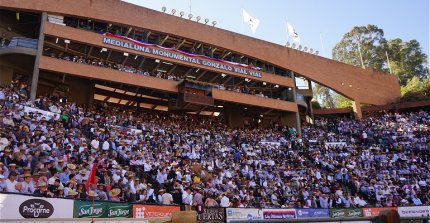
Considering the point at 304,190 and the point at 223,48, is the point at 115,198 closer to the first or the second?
the point at 304,190

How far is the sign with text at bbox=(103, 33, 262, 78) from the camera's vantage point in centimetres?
2988

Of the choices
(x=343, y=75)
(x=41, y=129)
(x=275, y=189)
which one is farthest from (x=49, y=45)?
(x=343, y=75)

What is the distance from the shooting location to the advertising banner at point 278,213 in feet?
57.9

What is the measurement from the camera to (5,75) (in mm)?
27078

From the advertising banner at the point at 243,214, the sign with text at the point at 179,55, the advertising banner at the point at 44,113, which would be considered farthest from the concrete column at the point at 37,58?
the advertising banner at the point at 243,214

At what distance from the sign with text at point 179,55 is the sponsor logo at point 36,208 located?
20.2 metres

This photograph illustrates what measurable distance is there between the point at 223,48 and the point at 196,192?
2093cm

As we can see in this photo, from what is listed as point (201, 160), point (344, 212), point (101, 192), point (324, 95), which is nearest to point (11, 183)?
point (101, 192)

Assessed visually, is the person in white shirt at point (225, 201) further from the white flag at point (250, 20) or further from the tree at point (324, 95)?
the tree at point (324, 95)

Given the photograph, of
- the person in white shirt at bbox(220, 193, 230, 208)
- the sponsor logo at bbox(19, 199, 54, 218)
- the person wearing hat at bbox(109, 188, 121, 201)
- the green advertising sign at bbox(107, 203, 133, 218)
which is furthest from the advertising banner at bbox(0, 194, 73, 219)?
the person in white shirt at bbox(220, 193, 230, 208)

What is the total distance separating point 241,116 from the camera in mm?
39500

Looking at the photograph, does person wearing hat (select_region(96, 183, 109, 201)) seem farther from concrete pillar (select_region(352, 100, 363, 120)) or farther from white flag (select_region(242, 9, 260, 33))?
concrete pillar (select_region(352, 100, 363, 120))

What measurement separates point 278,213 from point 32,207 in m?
11.0

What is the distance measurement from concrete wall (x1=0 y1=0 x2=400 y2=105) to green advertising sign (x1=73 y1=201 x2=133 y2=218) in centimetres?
1878
